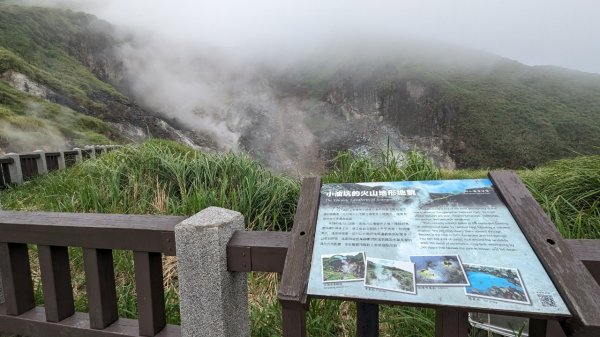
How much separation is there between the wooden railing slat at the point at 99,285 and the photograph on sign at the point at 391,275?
146cm

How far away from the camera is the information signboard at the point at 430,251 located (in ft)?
Answer: 4.24

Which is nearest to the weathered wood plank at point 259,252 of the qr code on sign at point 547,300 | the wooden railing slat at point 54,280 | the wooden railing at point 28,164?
the qr code on sign at point 547,300

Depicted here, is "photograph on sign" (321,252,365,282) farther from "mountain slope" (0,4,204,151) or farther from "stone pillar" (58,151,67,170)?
"mountain slope" (0,4,204,151)

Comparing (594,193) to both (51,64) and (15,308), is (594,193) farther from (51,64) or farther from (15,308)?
(51,64)

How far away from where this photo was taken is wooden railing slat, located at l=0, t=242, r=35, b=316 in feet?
7.55

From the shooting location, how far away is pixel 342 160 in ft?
15.8

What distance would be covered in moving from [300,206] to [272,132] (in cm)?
8560

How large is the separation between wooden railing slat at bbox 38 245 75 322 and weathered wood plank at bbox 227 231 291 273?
1.12 meters

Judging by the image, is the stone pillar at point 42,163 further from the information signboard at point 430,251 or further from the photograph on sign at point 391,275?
the photograph on sign at point 391,275

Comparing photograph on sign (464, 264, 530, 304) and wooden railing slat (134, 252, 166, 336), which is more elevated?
photograph on sign (464, 264, 530, 304)

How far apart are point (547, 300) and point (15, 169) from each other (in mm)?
11346

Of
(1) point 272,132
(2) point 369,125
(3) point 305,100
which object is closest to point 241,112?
(1) point 272,132

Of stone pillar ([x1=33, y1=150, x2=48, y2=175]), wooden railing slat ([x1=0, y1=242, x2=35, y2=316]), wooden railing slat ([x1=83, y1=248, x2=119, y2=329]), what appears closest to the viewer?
wooden railing slat ([x1=83, y1=248, x2=119, y2=329])

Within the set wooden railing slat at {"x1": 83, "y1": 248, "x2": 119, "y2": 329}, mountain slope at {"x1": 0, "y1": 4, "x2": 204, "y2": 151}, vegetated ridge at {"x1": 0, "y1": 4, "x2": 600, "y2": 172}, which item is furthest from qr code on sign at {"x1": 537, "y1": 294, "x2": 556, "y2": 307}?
vegetated ridge at {"x1": 0, "y1": 4, "x2": 600, "y2": 172}
